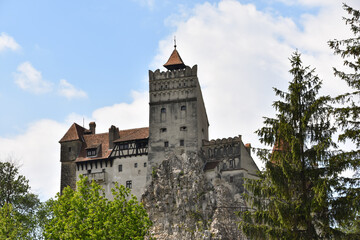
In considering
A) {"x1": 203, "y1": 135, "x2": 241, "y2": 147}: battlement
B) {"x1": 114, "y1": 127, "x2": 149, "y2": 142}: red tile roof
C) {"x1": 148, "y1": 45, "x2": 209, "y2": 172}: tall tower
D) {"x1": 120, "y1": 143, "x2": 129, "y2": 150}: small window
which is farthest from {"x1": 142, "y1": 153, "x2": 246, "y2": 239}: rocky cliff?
{"x1": 120, "y1": 143, "x2": 129, "y2": 150}: small window

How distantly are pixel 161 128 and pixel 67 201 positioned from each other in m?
33.9

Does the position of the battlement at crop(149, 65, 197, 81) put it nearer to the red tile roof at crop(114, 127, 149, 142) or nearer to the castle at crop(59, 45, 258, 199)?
the castle at crop(59, 45, 258, 199)

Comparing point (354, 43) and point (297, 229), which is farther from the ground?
point (354, 43)

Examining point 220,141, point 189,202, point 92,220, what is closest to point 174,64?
point 220,141

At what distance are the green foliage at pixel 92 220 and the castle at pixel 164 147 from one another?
3150cm

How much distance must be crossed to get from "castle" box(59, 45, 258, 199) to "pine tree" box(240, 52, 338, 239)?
43.2 m

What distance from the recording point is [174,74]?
77438 mm

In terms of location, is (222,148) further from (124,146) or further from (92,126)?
(92,126)

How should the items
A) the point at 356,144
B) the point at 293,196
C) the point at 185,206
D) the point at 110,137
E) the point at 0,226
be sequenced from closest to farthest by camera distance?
the point at 356,144
the point at 293,196
the point at 0,226
the point at 185,206
the point at 110,137

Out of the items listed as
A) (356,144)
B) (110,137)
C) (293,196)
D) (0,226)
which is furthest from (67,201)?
(110,137)

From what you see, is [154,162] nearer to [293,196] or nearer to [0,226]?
[0,226]

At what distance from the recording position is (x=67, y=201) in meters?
41.7

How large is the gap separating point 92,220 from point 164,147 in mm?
35698

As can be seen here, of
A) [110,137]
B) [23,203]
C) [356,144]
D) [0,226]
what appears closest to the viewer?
[356,144]
